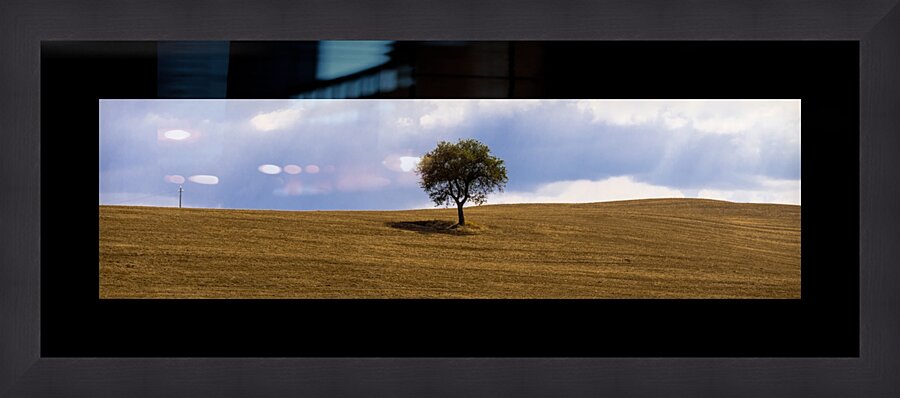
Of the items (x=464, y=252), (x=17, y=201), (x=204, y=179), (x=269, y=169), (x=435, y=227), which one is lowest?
(x=464, y=252)

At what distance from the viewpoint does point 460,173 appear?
11.0 m

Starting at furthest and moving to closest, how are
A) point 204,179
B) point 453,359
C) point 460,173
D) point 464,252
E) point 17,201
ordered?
point 464,252 < point 460,173 < point 204,179 < point 453,359 < point 17,201

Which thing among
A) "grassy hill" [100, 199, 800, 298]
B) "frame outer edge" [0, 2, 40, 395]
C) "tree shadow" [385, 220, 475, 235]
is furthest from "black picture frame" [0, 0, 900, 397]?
"tree shadow" [385, 220, 475, 235]

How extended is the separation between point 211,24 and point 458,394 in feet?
10.1

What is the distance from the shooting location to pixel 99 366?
4773 mm

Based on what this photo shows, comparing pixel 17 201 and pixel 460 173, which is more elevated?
pixel 460 173

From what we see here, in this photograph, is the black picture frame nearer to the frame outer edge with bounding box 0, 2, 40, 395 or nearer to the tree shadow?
the frame outer edge with bounding box 0, 2, 40, 395

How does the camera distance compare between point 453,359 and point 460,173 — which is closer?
point 453,359

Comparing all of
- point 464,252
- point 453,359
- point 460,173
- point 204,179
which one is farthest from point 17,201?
point 464,252

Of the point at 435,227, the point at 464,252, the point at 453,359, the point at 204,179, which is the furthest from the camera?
the point at 435,227

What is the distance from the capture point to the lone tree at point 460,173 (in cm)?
1056

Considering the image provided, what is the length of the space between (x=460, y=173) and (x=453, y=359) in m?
6.34

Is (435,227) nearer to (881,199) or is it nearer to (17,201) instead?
(17,201)

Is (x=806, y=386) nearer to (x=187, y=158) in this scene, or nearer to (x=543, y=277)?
(x=543, y=277)
